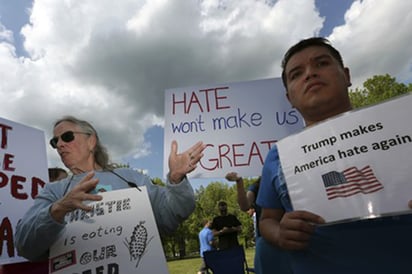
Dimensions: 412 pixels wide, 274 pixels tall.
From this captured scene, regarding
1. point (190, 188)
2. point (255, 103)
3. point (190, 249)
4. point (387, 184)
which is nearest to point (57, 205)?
point (190, 188)

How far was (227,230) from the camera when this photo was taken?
554 cm

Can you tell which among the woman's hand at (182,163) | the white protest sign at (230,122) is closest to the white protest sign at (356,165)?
the woman's hand at (182,163)

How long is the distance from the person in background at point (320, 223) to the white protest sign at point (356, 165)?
2.4 inches

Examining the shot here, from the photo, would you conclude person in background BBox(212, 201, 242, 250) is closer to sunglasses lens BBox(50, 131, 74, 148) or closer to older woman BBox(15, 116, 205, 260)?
older woman BBox(15, 116, 205, 260)

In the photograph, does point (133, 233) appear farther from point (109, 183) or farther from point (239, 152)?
point (239, 152)

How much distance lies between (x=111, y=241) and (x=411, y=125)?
4.31ft

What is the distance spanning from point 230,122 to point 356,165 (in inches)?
98.4

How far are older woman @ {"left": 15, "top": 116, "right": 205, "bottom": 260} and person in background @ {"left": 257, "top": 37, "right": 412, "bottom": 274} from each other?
0.46m

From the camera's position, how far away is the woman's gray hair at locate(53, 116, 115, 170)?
1.95 m

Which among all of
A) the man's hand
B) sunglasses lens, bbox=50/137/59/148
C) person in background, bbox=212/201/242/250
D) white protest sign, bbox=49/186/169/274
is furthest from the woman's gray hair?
person in background, bbox=212/201/242/250

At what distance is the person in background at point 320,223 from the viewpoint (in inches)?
39.7

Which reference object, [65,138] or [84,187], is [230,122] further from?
[84,187]

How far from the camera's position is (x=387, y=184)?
3.23 ft

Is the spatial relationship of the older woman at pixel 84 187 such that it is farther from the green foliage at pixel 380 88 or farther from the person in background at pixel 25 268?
the green foliage at pixel 380 88
